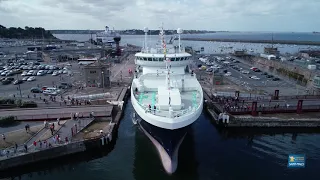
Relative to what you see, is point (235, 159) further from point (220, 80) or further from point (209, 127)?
point (220, 80)

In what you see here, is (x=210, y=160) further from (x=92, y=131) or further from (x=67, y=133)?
(x=67, y=133)

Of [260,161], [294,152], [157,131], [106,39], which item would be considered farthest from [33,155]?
[106,39]

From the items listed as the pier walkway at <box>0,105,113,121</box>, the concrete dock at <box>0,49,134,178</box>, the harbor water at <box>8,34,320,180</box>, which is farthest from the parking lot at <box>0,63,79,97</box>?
the harbor water at <box>8,34,320,180</box>

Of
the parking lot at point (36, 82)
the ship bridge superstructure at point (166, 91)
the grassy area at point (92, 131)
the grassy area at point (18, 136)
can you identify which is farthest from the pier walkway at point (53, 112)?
the parking lot at point (36, 82)

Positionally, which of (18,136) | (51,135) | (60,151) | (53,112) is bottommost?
(60,151)

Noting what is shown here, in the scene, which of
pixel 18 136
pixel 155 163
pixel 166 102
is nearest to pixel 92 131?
pixel 18 136

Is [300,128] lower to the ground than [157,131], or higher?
lower
